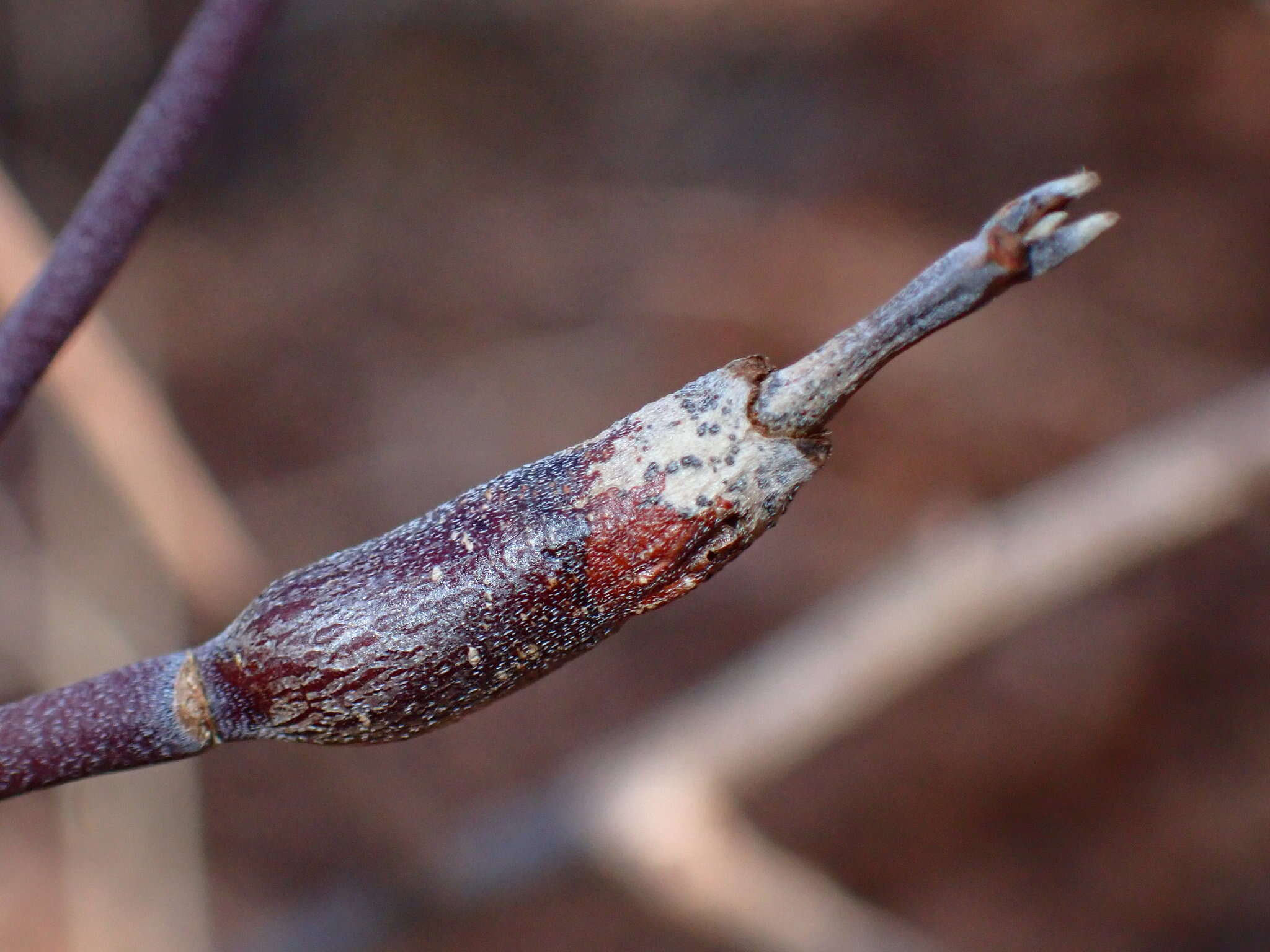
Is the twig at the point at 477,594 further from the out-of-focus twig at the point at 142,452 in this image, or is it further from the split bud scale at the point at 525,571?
the out-of-focus twig at the point at 142,452

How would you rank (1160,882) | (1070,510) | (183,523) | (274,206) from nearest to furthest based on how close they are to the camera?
(1070,510)
(183,523)
(1160,882)
(274,206)

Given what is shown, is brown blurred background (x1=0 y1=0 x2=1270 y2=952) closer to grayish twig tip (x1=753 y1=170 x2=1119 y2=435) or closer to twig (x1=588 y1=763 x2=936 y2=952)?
twig (x1=588 y1=763 x2=936 y2=952)

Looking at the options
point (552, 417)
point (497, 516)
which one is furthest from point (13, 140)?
point (497, 516)

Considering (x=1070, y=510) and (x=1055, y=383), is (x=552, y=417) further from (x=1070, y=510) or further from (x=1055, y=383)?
(x=1070, y=510)

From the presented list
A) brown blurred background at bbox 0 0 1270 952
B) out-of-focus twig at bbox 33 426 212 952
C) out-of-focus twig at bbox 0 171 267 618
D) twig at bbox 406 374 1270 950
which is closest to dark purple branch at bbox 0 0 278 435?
out-of-focus twig at bbox 0 171 267 618

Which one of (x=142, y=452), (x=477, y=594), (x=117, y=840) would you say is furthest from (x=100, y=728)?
(x=117, y=840)

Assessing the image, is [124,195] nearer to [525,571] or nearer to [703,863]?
[525,571]
